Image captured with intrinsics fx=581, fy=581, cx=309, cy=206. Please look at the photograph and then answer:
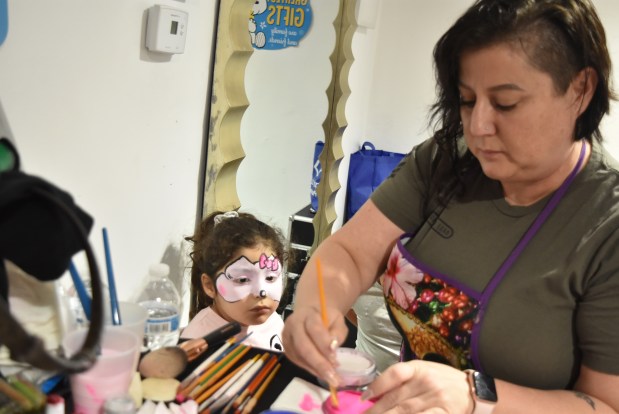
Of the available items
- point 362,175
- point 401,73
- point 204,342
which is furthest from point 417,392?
point 401,73

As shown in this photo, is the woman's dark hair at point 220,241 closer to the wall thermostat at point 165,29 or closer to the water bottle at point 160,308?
the water bottle at point 160,308

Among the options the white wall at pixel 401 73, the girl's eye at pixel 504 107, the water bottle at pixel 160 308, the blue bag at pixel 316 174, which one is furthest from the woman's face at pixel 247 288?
the white wall at pixel 401 73

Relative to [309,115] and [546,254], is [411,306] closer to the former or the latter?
[546,254]

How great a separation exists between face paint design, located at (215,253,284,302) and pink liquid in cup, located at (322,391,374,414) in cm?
48

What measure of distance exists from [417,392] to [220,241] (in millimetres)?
666

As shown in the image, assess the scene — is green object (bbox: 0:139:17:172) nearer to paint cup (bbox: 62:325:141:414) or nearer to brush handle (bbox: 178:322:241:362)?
paint cup (bbox: 62:325:141:414)

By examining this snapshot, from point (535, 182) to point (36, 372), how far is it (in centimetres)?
77

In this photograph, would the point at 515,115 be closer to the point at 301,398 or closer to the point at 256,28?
the point at 301,398

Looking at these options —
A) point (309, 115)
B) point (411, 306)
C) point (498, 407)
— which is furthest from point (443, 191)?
point (309, 115)

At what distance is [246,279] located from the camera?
1.29 metres

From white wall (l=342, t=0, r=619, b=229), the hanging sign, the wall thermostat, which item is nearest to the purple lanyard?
the wall thermostat

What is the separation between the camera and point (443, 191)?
104 centimetres

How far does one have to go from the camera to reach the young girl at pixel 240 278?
1284mm

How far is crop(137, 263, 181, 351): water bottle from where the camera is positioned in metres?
0.96
